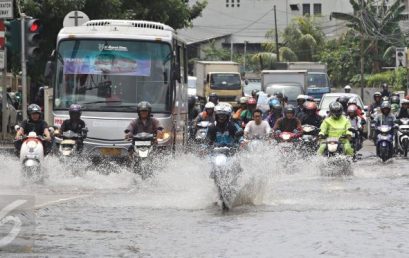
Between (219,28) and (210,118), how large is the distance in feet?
257

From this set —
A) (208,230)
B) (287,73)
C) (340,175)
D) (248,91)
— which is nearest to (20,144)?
(340,175)

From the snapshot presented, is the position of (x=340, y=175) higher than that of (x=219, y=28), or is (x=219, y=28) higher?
(x=219, y=28)

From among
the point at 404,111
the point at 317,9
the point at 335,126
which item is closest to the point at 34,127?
the point at 335,126

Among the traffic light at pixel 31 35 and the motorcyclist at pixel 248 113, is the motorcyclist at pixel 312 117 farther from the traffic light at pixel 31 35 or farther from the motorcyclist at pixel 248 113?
the traffic light at pixel 31 35

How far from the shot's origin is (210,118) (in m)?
23.4

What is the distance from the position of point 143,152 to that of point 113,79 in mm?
2886

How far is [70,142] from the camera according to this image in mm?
19312

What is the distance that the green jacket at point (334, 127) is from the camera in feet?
71.6

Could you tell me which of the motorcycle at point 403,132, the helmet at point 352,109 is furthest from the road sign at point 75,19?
the motorcycle at point 403,132

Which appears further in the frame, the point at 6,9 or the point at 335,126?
the point at 6,9

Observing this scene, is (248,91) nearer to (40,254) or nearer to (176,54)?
(176,54)

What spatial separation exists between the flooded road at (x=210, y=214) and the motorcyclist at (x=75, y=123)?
2.27 feet

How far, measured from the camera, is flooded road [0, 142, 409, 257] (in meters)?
10.6

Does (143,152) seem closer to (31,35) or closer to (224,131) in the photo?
(224,131)
